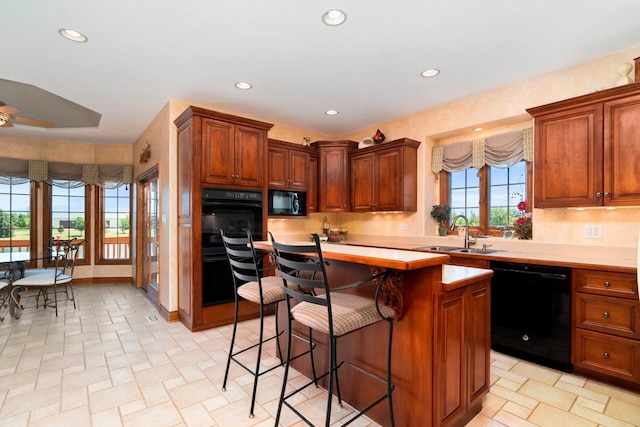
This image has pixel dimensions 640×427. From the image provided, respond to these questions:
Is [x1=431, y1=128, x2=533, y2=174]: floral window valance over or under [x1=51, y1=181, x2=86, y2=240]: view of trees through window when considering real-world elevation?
over

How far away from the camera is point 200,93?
3.64 m

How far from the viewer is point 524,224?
133 inches

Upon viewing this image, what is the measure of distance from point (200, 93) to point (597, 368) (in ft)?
14.9

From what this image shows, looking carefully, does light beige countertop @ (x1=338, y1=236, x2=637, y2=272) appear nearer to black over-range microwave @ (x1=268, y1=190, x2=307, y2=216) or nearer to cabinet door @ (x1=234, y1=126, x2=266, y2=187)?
black over-range microwave @ (x1=268, y1=190, x2=307, y2=216)

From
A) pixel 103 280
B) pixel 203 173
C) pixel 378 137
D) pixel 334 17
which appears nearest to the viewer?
pixel 334 17

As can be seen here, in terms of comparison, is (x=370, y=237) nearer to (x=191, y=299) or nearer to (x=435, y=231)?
(x=435, y=231)

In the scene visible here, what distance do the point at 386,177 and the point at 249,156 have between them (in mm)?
1917

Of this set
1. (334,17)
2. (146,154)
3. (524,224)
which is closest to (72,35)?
(334,17)

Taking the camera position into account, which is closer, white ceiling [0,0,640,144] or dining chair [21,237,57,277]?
white ceiling [0,0,640,144]

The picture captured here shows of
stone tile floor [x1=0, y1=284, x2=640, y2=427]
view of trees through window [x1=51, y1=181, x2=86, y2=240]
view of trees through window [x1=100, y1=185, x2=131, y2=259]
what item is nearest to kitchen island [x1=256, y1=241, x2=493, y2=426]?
stone tile floor [x1=0, y1=284, x2=640, y2=427]

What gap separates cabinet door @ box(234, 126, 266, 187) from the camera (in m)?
3.76

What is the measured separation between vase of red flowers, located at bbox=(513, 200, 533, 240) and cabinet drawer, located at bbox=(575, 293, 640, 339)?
3.34 ft

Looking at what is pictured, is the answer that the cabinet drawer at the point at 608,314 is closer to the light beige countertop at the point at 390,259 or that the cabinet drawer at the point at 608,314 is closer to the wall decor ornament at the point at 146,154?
the light beige countertop at the point at 390,259

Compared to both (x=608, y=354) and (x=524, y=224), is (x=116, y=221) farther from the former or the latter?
(x=608, y=354)
